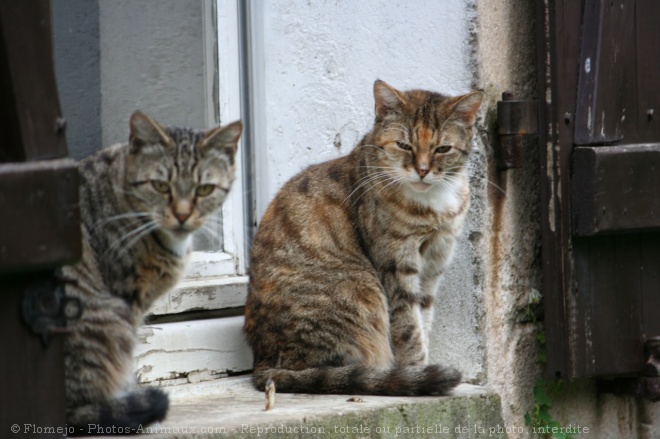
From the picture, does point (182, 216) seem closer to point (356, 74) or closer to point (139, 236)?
point (139, 236)

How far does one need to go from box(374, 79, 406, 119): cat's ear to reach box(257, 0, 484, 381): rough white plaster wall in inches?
12.3

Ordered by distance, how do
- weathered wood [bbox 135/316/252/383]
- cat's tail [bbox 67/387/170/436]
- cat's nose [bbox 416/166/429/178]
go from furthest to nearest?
cat's nose [bbox 416/166/429/178] → weathered wood [bbox 135/316/252/383] → cat's tail [bbox 67/387/170/436]

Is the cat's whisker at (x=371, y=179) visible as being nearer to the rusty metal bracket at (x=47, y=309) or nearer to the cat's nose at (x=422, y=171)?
the cat's nose at (x=422, y=171)

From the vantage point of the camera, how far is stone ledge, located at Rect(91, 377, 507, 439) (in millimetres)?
3086

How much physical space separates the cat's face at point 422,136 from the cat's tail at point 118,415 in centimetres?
145

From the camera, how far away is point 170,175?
9.55 ft

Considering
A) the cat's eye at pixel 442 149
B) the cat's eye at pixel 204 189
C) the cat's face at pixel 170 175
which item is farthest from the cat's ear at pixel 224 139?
the cat's eye at pixel 442 149

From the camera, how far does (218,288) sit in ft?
13.3

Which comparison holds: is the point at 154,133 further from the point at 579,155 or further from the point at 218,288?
the point at 579,155

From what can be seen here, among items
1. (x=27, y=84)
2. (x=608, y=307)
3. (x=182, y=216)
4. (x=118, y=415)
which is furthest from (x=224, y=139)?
(x=608, y=307)

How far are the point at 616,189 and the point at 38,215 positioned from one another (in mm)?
2374

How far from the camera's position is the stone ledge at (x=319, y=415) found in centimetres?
309

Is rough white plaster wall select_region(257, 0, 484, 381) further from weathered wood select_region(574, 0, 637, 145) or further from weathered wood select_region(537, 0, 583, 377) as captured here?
weathered wood select_region(574, 0, 637, 145)

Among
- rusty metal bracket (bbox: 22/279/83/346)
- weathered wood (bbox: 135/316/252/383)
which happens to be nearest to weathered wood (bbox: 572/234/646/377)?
weathered wood (bbox: 135/316/252/383)
